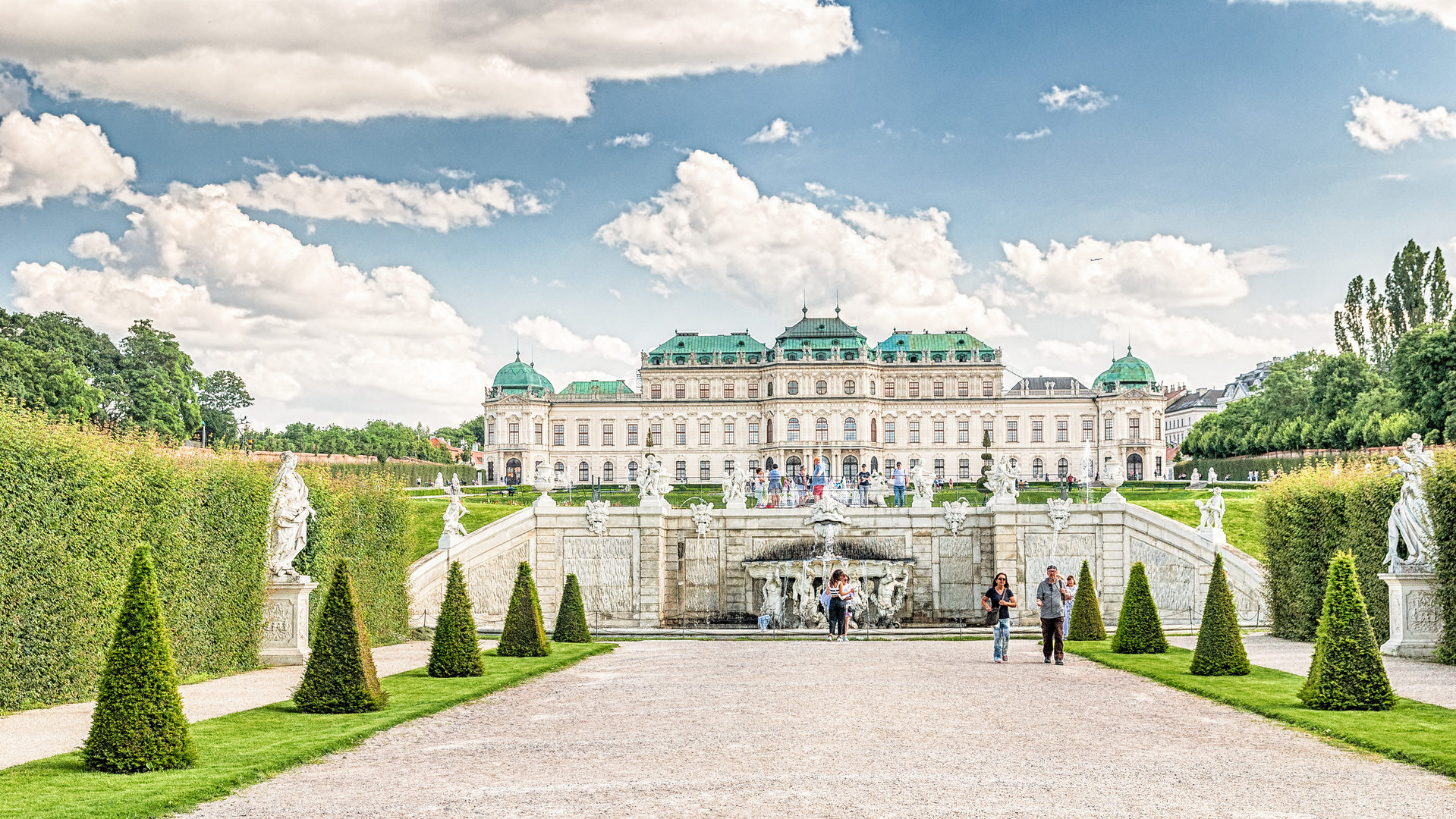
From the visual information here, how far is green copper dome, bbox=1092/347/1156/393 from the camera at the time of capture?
3580 inches

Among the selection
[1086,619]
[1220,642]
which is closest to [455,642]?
[1220,642]

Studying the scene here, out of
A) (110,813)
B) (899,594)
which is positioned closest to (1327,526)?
(899,594)

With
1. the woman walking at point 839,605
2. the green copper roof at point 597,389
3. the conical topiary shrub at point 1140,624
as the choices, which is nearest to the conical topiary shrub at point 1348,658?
the conical topiary shrub at point 1140,624

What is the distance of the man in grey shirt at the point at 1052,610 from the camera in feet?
54.4

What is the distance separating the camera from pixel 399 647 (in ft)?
67.2

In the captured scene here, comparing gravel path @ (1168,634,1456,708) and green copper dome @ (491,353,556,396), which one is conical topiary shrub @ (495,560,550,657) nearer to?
gravel path @ (1168,634,1456,708)

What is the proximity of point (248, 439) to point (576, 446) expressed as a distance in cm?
7544

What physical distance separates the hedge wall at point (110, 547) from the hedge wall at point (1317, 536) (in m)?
14.0

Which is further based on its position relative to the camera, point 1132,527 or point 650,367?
point 650,367

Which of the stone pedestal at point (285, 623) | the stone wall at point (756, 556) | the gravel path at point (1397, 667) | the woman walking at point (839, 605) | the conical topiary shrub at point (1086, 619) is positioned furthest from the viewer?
the stone wall at point (756, 556)

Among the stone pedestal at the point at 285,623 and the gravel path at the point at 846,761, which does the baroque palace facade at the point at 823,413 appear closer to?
the stone pedestal at the point at 285,623

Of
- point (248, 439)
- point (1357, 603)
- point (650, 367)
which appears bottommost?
point (1357, 603)

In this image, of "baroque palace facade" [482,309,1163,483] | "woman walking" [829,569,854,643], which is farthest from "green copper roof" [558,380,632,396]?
"woman walking" [829,569,854,643]

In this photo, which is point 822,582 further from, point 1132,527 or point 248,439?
point 248,439
